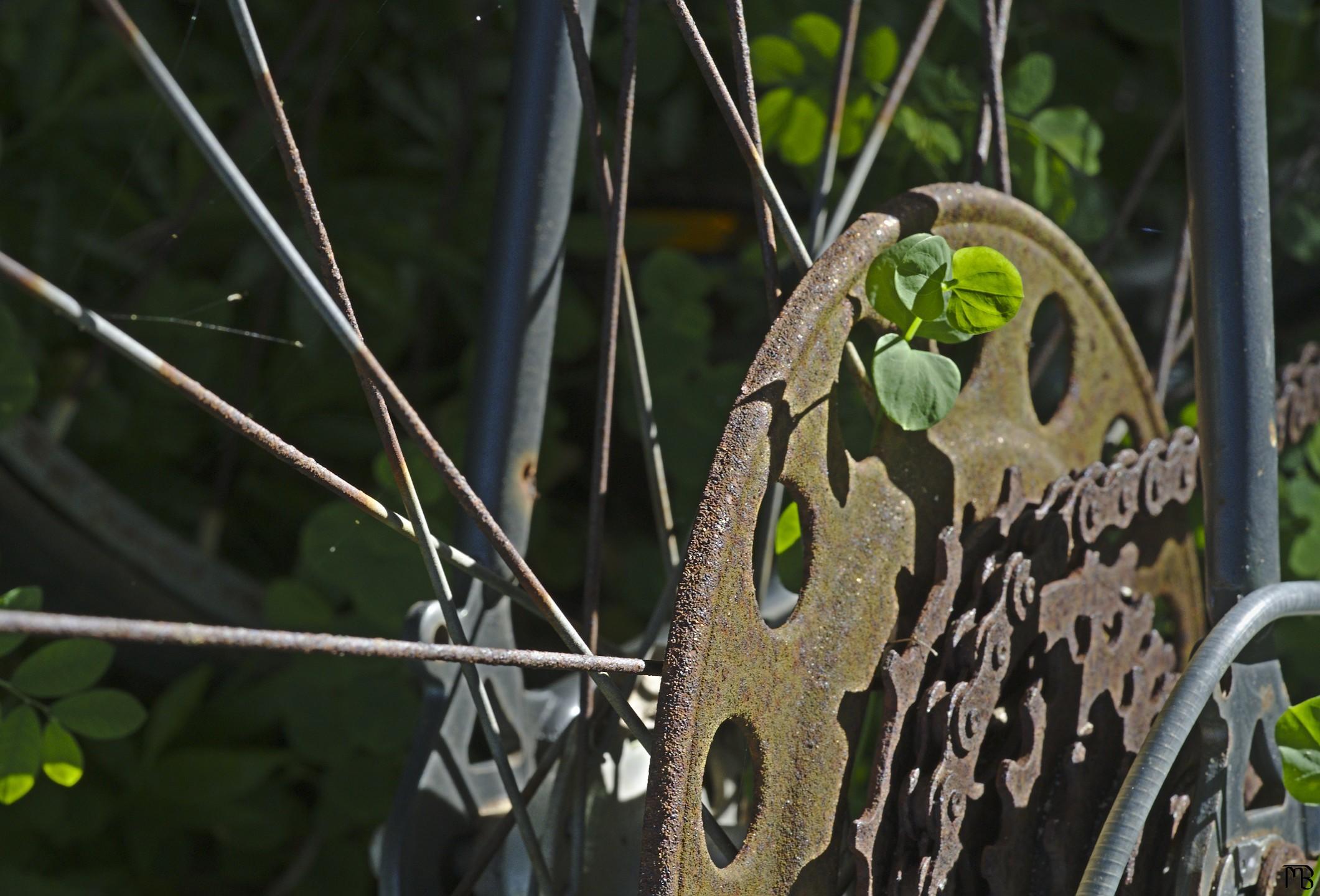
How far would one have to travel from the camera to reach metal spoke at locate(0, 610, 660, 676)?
12.2 inches

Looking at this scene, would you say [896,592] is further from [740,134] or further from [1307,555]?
[1307,555]

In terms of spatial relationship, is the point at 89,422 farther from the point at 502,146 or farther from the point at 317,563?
the point at 502,146

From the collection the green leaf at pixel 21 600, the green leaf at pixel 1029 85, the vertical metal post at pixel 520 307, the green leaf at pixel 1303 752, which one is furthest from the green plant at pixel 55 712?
the green leaf at pixel 1029 85

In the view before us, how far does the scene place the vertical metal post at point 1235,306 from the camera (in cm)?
57

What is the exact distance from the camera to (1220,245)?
57 centimetres

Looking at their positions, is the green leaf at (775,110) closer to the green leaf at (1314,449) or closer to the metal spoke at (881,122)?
the metal spoke at (881,122)

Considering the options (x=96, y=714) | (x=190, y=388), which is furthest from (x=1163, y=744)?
(x=96, y=714)

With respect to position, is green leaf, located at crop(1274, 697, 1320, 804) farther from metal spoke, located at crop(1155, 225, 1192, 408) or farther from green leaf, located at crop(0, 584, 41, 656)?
green leaf, located at crop(0, 584, 41, 656)

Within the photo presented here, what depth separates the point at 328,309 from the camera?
393 millimetres

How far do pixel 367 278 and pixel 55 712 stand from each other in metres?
0.64

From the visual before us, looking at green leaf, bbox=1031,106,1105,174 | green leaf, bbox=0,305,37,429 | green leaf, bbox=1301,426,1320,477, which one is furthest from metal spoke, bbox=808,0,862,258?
green leaf, bbox=0,305,37,429

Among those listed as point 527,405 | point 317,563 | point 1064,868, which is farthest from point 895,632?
point 317,563

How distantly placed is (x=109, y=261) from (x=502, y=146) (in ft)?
2.41

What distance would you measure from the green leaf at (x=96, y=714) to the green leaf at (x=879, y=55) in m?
0.63
